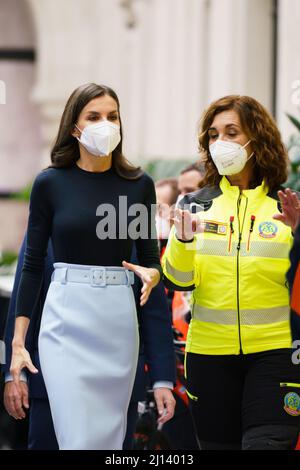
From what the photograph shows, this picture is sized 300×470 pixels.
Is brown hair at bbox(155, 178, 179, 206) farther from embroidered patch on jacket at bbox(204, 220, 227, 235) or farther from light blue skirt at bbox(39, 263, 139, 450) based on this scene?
light blue skirt at bbox(39, 263, 139, 450)

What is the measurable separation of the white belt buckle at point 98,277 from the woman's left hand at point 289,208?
0.62m

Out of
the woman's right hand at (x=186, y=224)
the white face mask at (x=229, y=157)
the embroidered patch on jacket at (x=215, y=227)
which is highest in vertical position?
the white face mask at (x=229, y=157)

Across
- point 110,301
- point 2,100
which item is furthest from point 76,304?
point 2,100

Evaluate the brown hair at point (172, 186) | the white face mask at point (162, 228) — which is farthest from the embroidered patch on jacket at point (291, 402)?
the brown hair at point (172, 186)

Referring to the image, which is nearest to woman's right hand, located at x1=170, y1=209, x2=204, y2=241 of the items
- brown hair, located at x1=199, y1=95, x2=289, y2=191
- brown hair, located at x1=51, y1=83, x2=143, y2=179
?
brown hair, located at x1=51, y1=83, x2=143, y2=179

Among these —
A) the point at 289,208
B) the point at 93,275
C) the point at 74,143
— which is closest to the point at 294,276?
the point at 289,208

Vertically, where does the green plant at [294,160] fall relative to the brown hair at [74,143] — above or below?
below

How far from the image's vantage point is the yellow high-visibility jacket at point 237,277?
14.5ft

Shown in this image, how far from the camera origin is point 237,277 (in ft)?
14.6

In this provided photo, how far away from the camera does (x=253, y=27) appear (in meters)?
11.4

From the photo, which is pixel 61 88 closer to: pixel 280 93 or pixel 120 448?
pixel 280 93

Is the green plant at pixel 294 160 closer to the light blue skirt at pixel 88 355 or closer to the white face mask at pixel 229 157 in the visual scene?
the white face mask at pixel 229 157

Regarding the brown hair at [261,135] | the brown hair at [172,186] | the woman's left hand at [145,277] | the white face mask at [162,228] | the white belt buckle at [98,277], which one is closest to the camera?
the woman's left hand at [145,277]
